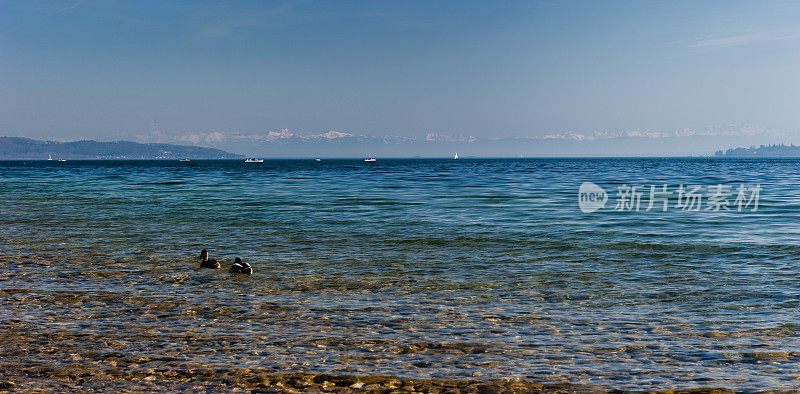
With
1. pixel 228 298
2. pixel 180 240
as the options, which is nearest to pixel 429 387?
pixel 228 298

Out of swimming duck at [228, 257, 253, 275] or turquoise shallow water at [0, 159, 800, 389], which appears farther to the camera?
swimming duck at [228, 257, 253, 275]

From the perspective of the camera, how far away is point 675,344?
7.39 metres

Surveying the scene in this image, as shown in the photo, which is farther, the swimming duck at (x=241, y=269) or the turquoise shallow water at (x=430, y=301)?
the swimming duck at (x=241, y=269)

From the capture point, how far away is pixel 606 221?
22.5 m

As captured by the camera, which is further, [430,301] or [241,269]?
[241,269]

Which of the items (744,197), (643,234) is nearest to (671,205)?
(744,197)

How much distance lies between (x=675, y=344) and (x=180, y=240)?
46.6 feet

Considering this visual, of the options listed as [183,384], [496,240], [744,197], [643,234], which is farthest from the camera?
[744,197]

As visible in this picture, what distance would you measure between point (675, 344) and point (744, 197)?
107 feet

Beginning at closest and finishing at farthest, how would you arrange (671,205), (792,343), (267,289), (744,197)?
(792,343)
(267,289)
(671,205)
(744,197)

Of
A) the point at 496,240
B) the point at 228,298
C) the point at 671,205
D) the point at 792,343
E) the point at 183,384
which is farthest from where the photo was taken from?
the point at 671,205

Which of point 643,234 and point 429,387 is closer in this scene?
point 429,387

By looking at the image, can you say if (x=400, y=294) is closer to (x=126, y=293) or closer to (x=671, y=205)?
(x=126, y=293)

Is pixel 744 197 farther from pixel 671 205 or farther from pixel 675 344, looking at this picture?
pixel 675 344
